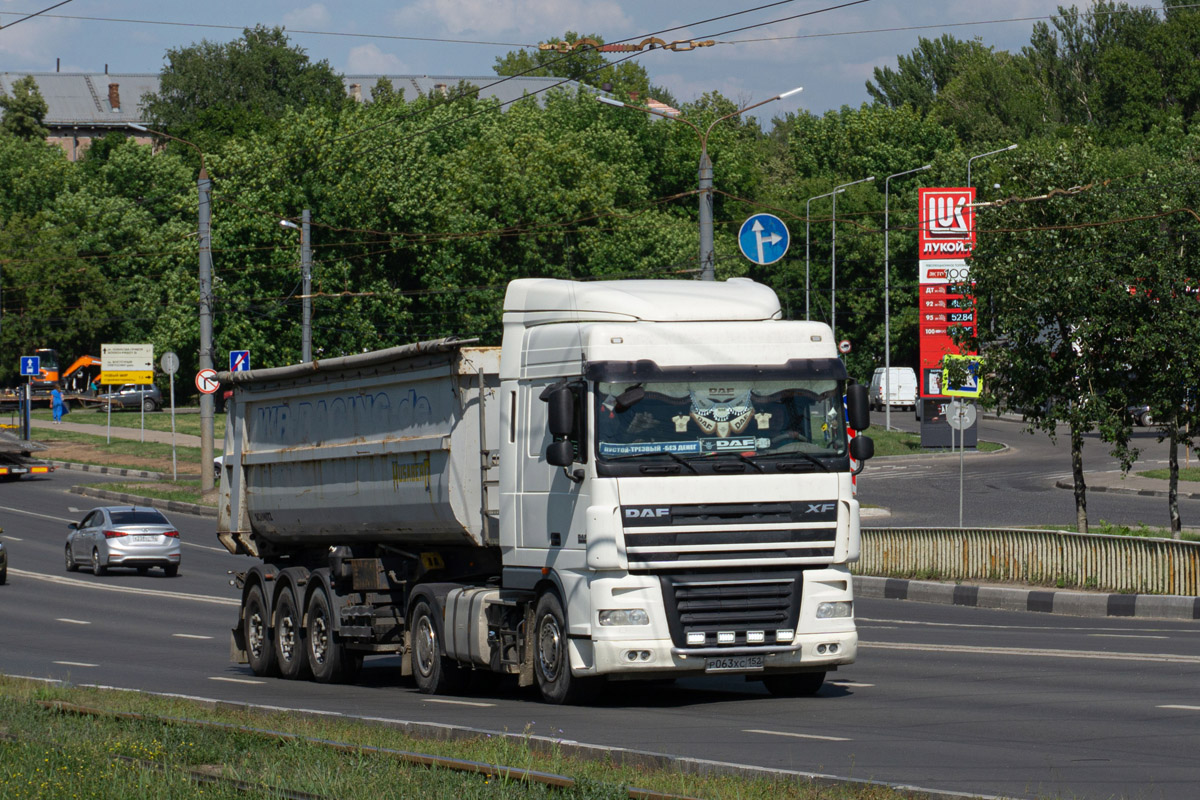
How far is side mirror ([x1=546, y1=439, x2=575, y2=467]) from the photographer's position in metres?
12.2

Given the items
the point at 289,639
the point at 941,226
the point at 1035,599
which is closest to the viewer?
the point at 289,639

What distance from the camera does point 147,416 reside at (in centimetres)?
7719

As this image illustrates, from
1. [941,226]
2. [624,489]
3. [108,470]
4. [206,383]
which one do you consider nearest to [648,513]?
[624,489]

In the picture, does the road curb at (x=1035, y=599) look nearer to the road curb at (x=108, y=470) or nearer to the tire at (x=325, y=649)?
the tire at (x=325, y=649)

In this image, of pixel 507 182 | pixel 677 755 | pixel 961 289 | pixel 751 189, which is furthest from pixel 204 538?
pixel 751 189

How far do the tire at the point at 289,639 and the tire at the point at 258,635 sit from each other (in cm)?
17

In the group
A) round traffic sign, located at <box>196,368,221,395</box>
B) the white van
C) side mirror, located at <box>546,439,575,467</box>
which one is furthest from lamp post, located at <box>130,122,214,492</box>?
the white van

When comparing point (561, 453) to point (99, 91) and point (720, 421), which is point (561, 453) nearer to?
point (720, 421)

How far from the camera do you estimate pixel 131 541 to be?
108ft

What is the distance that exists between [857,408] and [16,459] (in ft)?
147

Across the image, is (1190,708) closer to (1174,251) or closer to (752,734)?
(752,734)

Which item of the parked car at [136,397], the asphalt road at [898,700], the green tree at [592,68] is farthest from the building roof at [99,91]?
the asphalt road at [898,700]

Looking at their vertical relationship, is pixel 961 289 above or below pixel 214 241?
below

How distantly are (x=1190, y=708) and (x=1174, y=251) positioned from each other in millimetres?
15681
